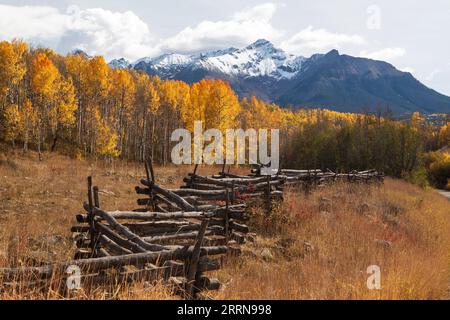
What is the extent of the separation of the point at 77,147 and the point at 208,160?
1550 cm

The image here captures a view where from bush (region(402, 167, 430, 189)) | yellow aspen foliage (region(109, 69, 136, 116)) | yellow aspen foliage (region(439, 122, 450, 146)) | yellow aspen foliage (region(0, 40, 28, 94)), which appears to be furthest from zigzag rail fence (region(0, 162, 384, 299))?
yellow aspen foliage (region(439, 122, 450, 146))

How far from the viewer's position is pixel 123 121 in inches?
2108

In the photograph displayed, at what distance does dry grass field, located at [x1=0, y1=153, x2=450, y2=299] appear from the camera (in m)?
5.38

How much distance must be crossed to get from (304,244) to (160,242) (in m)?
3.42

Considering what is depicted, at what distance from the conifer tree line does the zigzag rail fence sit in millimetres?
21103

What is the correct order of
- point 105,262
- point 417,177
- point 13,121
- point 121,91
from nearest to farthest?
1. point 105,262
2. point 417,177
3. point 13,121
4. point 121,91

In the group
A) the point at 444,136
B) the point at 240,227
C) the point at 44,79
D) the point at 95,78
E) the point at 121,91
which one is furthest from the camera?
the point at 444,136

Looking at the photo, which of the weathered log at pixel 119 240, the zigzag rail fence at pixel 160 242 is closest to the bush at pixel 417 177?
the zigzag rail fence at pixel 160 242

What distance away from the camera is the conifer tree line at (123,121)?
3550 cm

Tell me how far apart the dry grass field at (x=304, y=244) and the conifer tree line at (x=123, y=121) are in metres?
14.7

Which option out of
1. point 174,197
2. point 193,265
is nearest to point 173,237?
point 174,197

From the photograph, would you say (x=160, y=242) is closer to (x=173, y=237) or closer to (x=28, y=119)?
(x=173, y=237)

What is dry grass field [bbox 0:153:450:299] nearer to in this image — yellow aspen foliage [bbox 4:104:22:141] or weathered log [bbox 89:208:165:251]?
weathered log [bbox 89:208:165:251]
